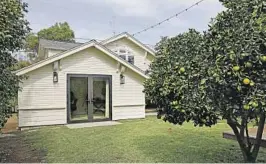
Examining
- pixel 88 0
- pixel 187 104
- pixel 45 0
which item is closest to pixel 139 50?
pixel 88 0

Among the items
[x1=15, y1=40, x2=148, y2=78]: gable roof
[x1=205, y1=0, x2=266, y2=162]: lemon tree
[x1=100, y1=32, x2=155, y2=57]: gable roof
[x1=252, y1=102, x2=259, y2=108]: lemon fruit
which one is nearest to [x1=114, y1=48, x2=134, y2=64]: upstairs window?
[x1=100, y1=32, x2=155, y2=57]: gable roof

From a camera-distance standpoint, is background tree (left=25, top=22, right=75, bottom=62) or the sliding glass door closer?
the sliding glass door

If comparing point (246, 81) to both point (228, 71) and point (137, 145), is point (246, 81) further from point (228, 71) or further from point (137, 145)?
point (137, 145)

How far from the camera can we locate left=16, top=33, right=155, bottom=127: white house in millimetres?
11625

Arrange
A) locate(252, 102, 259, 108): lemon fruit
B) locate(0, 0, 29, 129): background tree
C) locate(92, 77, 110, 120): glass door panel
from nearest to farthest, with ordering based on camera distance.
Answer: locate(252, 102, 259, 108): lemon fruit < locate(0, 0, 29, 129): background tree < locate(92, 77, 110, 120): glass door panel

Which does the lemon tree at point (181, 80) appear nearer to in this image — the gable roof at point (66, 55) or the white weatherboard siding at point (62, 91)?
the gable roof at point (66, 55)

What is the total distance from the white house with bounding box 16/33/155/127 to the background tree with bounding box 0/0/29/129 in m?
5.61

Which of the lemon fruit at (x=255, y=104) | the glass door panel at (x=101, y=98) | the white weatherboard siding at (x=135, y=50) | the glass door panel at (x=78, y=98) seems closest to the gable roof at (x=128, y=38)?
the white weatherboard siding at (x=135, y=50)

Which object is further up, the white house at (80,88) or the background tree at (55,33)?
the background tree at (55,33)

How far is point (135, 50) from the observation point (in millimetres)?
21188

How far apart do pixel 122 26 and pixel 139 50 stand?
16.8 ft

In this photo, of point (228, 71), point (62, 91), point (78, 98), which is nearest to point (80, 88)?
point (78, 98)

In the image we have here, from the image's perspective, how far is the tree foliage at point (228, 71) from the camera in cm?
319

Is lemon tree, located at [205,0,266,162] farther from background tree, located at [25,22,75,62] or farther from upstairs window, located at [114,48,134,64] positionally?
background tree, located at [25,22,75,62]
